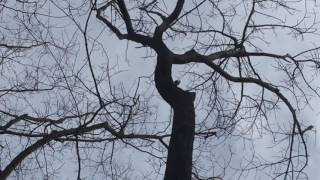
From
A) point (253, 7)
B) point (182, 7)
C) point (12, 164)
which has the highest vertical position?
point (253, 7)

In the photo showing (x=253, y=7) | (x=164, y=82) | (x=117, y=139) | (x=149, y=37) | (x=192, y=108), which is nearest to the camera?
(x=192, y=108)

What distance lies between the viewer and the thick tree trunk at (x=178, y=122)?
466 centimetres

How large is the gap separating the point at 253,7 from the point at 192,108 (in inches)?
86.3

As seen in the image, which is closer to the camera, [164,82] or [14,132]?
[164,82]

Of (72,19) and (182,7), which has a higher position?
(182,7)

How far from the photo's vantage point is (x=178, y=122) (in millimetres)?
5098

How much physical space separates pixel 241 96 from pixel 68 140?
7.67 feet

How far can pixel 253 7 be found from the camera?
22.5ft

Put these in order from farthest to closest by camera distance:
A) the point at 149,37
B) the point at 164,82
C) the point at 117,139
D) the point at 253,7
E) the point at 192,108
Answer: the point at 117,139 < the point at 253,7 < the point at 149,37 < the point at 164,82 < the point at 192,108

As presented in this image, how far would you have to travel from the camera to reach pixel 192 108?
5219mm

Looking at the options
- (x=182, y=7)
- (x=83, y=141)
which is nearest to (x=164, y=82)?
(x=182, y=7)

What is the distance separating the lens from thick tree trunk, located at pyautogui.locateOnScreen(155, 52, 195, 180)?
466 centimetres

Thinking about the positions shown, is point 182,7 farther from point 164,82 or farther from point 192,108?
point 192,108

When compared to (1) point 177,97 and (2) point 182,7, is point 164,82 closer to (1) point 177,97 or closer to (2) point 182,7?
(1) point 177,97
